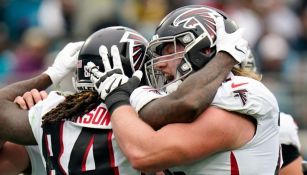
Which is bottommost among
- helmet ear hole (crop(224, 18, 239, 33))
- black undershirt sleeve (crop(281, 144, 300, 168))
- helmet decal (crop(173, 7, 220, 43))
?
black undershirt sleeve (crop(281, 144, 300, 168))

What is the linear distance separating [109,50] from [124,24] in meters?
7.66

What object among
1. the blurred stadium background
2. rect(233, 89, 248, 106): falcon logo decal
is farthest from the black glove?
the blurred stadium background

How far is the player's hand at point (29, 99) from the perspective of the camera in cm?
522

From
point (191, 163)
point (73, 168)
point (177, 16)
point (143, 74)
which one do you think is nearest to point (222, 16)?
point (177, 16)

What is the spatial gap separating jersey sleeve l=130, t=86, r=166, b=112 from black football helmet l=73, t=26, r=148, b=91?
0.92ft

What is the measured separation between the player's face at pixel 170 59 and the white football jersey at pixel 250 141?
0.24 metres

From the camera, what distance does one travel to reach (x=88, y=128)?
479 cm

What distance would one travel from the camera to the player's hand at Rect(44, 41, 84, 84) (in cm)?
543

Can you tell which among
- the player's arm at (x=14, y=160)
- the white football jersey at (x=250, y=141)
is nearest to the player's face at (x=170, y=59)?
the white football jersey at (x=250, y=141)

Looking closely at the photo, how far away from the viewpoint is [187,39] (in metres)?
4.81

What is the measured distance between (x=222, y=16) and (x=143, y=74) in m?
0.59

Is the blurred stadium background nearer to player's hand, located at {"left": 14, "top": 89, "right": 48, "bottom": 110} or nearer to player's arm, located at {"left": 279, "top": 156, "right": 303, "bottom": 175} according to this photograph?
player's arm, located at {"left": 279, "top": 156, "right": 303, "bottom": 175}

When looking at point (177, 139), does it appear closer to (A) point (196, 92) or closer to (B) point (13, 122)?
(A) point (196, 92)

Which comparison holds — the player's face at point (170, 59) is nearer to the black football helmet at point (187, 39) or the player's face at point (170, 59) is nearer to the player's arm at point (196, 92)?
the black football helmet at point (187, 39)
